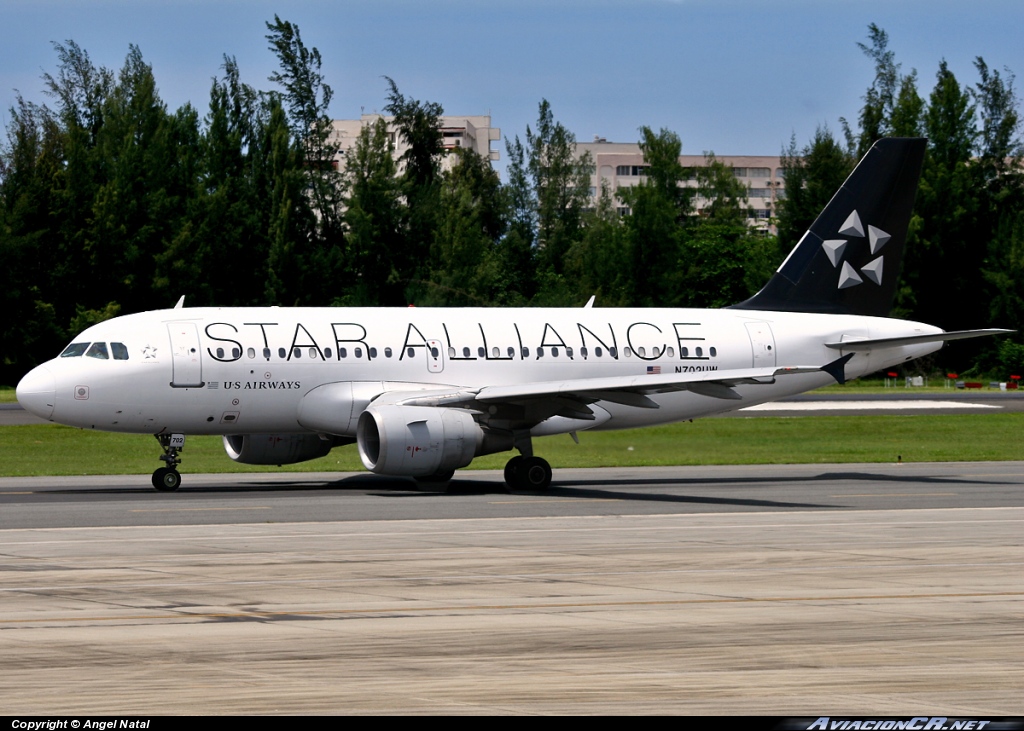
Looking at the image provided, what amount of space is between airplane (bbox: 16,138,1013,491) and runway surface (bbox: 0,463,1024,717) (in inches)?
88.0

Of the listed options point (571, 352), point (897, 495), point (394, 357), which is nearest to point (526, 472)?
point (571, 352)

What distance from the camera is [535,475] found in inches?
1224

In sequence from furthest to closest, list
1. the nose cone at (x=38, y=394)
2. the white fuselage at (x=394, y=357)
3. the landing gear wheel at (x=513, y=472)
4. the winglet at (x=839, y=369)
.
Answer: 1. the winglet at (x=839, y=369)
2. the landing gear wheel at (x=513, y=472)
3. the white fuselage at (x=394, y=357)
4. the nose cone at (x=38, y=394)

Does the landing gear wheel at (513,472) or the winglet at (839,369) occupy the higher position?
the winglet at (839,369)

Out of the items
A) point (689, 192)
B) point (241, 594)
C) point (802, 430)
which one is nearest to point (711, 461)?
point (802, 430)

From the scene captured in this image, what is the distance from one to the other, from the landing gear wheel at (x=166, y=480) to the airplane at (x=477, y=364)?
0.08 feet

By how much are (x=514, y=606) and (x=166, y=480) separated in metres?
17.2

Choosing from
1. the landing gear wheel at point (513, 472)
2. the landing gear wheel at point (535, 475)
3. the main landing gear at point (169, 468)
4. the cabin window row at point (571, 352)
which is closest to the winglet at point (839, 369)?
the cabin window row at point (571, 352)

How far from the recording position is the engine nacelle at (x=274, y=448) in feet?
106

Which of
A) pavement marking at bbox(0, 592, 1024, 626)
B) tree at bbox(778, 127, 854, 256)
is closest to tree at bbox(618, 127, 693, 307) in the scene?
tree at bbox(778, 127, 854, 256)

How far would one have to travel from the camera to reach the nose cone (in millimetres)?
29266

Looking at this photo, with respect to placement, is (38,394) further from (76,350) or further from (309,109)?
(309,109)

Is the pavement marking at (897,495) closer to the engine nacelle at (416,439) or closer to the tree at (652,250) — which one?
the engine nacelle at (416,439)

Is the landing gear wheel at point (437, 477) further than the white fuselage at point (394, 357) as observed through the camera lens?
No
